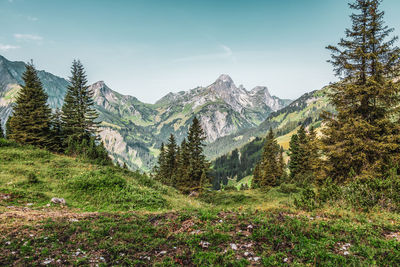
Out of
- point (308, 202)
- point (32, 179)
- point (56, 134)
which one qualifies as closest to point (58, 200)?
point (32, 179)

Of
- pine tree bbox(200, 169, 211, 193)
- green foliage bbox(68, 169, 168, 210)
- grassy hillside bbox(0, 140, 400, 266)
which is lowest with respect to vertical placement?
pine tree bbox(200, 169, 211, 193)

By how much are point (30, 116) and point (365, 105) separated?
44.7 metres

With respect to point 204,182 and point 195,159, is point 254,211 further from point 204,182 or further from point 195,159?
point 195,159

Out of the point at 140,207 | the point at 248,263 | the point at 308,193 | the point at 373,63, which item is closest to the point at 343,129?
the point at 373,63

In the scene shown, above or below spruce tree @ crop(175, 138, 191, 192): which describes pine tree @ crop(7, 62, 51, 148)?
above

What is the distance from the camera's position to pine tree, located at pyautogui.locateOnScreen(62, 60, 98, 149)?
37.8 meters

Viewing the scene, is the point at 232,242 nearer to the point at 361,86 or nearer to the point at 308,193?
the point at 308,193

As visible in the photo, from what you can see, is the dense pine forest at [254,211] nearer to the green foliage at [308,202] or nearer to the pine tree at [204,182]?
the green foliage at [308,202]

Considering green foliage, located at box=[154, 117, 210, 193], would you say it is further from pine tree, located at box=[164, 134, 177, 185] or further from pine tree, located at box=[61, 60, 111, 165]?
pine tree, located at box=[61, 60, 111, 165]

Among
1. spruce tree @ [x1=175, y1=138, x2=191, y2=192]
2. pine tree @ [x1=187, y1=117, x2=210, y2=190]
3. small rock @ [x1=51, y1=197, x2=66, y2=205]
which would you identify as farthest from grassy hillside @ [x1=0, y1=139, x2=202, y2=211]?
spruce tree @ [x1=175, y1=138, x2=191, y2=192]

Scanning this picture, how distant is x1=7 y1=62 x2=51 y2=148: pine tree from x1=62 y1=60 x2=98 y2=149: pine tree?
4.28m

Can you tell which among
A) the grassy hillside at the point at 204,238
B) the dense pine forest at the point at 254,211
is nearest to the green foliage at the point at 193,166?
the dense pine forest at the point at 254,211

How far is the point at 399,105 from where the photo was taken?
16125mm

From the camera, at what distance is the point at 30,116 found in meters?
31.5
